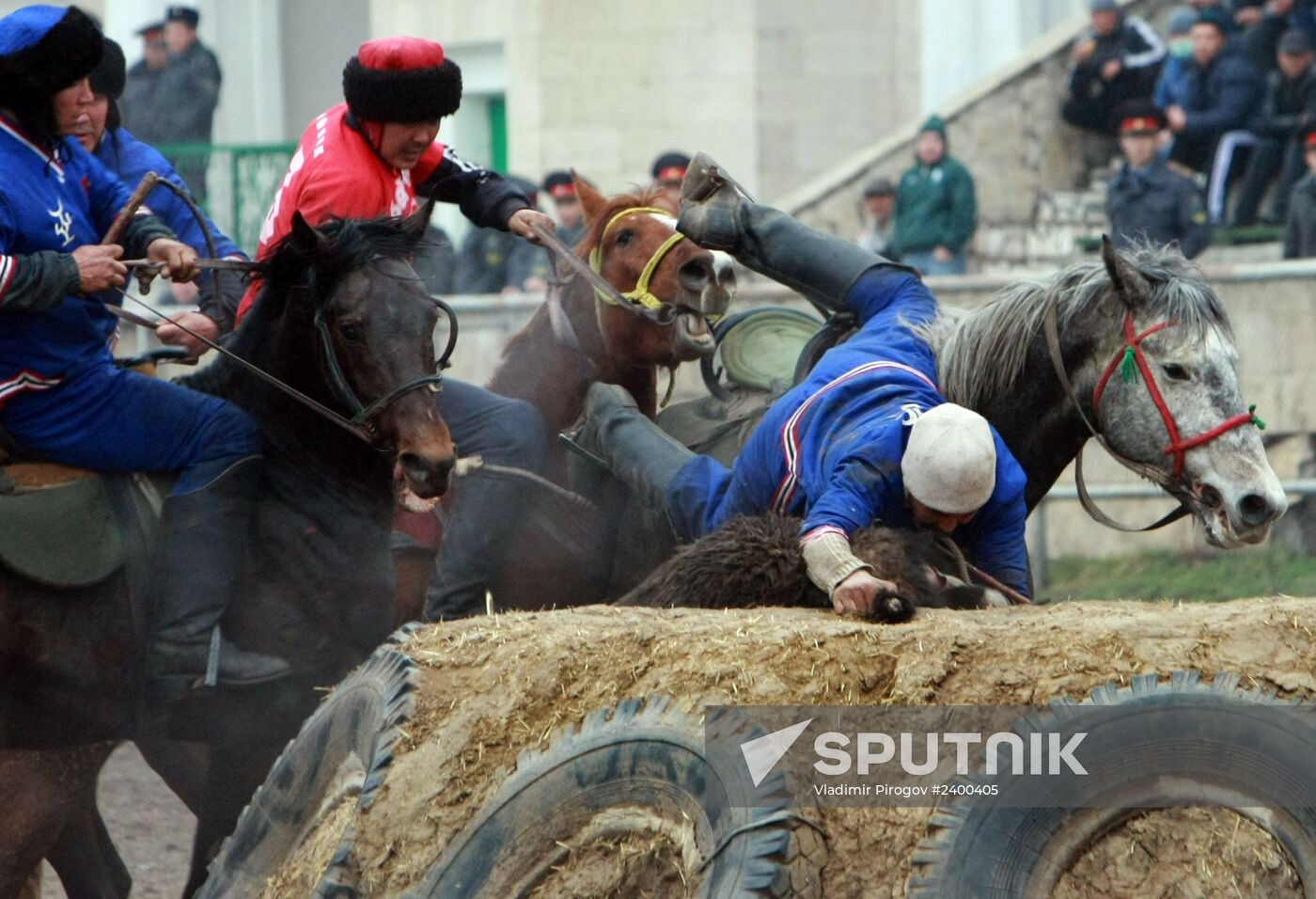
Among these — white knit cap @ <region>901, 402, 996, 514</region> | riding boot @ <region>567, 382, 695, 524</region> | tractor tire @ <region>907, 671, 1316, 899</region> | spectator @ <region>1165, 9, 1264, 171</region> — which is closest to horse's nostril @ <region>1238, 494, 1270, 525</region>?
white knit cap @ <region>901, 402, 996, 514</region>

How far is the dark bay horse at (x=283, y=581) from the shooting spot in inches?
202

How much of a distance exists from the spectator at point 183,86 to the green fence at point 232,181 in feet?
0.73

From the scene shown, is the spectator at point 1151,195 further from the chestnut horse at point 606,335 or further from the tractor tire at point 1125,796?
the tractor tire at point 1125,796

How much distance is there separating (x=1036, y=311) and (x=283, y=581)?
6.82 ft

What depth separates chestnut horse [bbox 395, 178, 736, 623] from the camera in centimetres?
630

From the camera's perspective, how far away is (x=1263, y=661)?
4.02m

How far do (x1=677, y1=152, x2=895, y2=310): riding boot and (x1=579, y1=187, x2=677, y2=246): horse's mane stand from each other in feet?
1.64

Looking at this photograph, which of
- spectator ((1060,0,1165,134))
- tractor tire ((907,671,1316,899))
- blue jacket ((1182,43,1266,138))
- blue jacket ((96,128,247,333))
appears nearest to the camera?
tractor tire ((907,671,1316,899))

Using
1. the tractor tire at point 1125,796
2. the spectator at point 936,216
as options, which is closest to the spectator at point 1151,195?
the spectator at point 936,216

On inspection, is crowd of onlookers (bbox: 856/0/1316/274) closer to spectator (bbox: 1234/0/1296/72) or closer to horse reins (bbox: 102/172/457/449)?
spectator (bbox: 1234/0/1296/72)

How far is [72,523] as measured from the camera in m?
5.16

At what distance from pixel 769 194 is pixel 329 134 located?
11730 mm

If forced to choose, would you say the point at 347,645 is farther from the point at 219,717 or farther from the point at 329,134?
the point at 329,134

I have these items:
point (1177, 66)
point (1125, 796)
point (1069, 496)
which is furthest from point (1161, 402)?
point (1177, 66)
